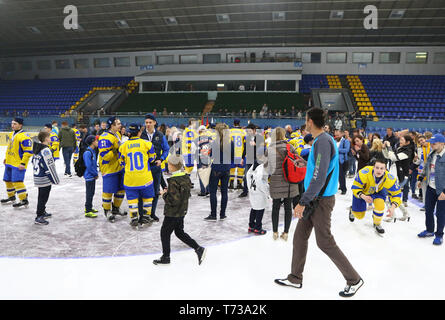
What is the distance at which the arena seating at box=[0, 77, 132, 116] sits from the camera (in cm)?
2544

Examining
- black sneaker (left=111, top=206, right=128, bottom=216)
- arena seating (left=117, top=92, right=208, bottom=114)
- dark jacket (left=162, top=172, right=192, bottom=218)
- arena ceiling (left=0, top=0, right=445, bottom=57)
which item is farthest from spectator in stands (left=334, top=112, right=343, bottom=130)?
dark jacket (left=162, top=172, right=192, bottom=218)

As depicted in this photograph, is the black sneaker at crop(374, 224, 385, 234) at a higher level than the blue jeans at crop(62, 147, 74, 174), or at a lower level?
lower

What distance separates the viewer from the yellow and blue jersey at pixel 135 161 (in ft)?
15.6

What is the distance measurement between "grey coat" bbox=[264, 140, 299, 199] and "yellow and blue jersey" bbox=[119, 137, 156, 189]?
6.49 ft

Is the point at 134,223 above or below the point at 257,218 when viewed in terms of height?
below

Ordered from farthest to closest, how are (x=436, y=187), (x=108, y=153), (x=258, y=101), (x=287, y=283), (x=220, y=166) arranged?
(x=258, y=101)
(x=220, y=166)
(x=108, y=153)
(x=436, y=187)
(x=287, y=283)

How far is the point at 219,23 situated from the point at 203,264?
21934mm

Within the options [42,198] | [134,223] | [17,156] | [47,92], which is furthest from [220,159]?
[47,92]

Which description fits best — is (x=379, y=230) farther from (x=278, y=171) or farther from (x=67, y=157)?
(x=67, y=157)

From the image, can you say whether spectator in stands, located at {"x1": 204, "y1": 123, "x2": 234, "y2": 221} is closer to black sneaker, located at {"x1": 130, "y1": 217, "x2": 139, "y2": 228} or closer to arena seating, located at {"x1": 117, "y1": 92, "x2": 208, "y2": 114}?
black sneaker, located at {"x1": 130, "y1": 217, "x2": 139, "y2": 228}

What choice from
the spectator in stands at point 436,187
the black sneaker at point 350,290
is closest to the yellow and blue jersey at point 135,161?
the black sneaker at point 350,290

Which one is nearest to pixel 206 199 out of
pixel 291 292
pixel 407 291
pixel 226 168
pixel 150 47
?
pixel 226 168

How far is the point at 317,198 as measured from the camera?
2.96 metres

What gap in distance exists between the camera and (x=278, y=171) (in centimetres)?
439
